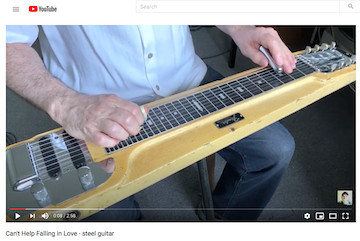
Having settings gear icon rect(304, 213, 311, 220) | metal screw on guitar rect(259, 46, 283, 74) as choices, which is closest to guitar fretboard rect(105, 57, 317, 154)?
metal screw on guitar rect(259, 46, 283, 74)

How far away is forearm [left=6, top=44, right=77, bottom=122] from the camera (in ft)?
1.86

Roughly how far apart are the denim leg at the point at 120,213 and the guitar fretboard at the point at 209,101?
0.16 metres

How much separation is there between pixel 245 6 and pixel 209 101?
197 millimetres

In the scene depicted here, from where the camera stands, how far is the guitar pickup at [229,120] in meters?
0.56

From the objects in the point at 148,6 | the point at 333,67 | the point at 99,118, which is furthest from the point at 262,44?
the point at 99,118

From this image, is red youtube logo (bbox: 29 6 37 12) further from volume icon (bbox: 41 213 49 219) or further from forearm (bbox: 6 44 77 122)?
volume icon (bbox: 41 213 49 219)

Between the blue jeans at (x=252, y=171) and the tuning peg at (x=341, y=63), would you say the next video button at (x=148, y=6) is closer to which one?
the blue jeans at (x=252, y=171)

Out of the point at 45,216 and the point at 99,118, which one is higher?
the point at 99,118

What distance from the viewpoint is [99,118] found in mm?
523

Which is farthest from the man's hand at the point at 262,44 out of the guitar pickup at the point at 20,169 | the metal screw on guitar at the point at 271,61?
the guitar pickup at the point at 20,169

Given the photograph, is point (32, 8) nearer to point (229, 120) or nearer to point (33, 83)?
point (33, 83)

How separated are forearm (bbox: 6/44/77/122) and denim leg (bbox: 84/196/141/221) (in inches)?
8.5

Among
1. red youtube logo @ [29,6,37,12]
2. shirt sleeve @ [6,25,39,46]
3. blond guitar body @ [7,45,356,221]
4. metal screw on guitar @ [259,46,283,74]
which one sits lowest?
blond guitar body @ [7,45,356,221]

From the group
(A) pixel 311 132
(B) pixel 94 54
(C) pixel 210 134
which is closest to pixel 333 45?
(A) pixel 311 132
